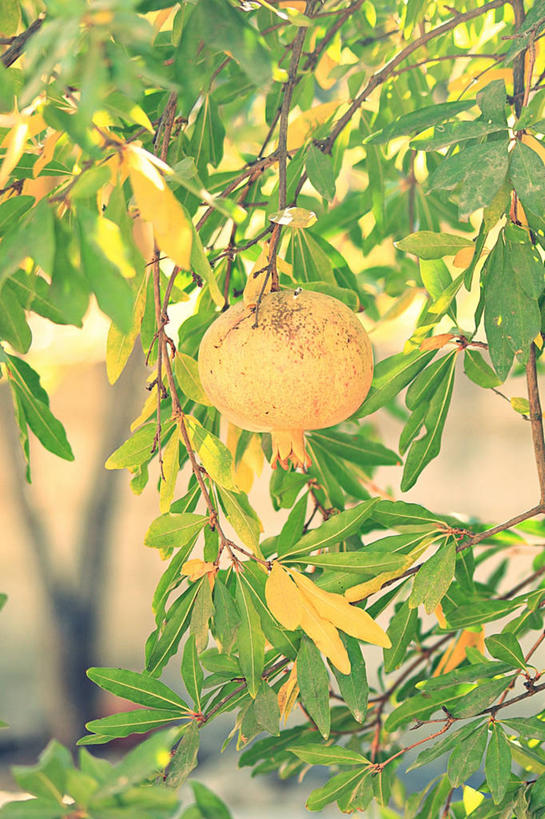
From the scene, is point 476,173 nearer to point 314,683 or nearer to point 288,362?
point 288,362

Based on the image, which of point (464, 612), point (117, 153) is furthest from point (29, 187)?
point (464, 612)

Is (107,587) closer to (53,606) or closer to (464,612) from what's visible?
(53,606)

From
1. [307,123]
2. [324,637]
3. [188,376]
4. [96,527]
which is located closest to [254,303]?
[188,376]

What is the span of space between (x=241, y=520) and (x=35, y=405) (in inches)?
10.2

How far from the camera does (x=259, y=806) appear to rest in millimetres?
2758

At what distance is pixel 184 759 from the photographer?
71 cm

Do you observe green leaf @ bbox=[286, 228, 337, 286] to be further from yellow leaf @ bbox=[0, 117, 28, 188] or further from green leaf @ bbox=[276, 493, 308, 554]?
yellow leaf @ bbox=[0, 117, 28, 188]

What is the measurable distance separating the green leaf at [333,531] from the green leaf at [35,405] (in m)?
0.25

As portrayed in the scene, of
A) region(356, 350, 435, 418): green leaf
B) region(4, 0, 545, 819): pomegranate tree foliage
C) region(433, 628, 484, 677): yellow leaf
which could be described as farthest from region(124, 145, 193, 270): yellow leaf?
region(433, 628, 484, 677): yellow leaf

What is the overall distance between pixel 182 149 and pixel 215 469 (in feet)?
1.24

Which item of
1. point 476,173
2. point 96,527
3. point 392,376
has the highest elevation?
point 476,173

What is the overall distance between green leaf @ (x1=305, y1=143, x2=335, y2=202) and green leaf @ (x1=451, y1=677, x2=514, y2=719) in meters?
0.46

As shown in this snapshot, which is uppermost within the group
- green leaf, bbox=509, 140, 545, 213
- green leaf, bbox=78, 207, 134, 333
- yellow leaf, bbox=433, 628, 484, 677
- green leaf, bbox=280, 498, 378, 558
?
green leaf, bbox=78, 207, 134, 333

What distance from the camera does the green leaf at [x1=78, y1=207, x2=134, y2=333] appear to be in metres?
0.40
